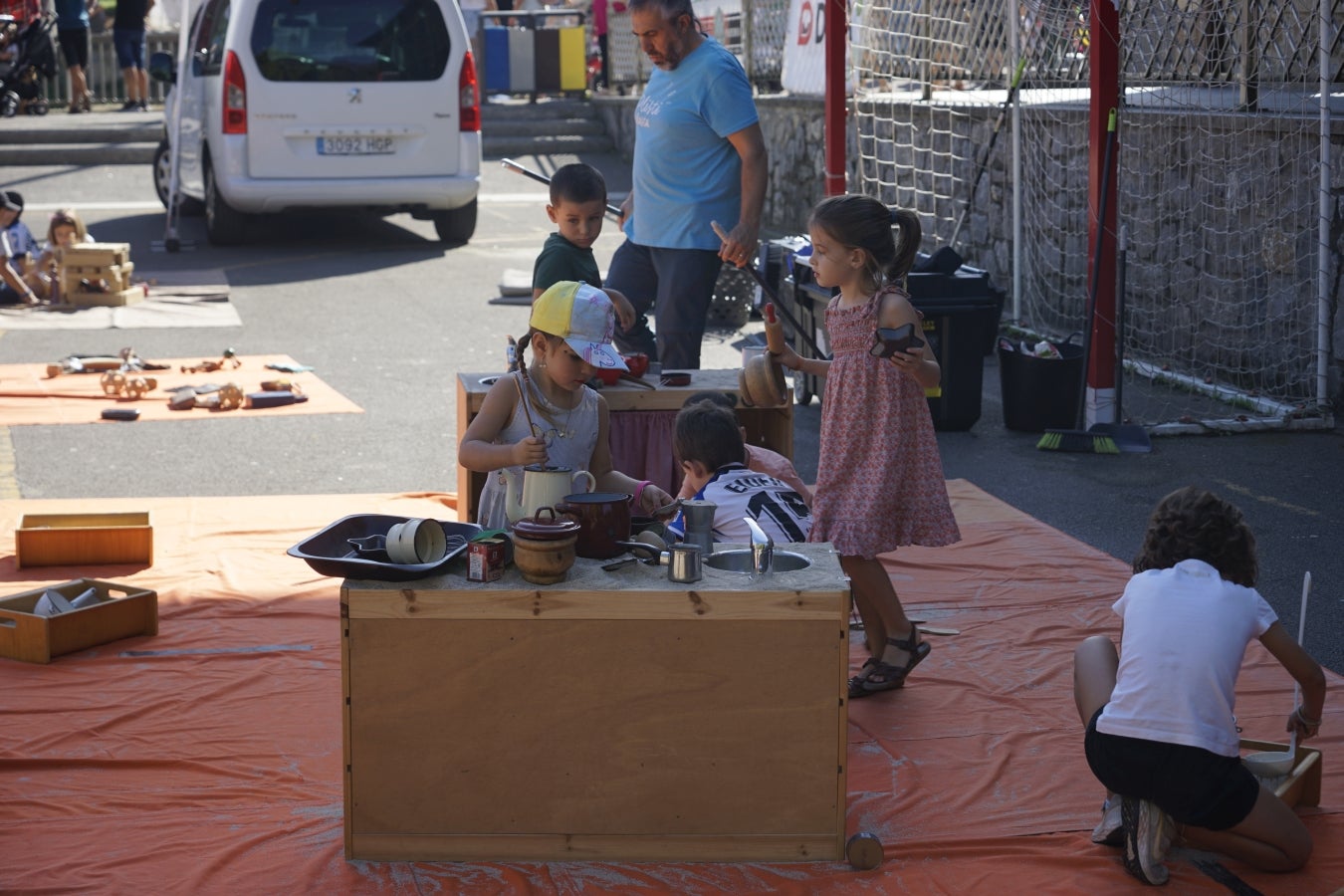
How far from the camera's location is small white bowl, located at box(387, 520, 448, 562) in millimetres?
3217

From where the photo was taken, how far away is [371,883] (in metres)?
3.21

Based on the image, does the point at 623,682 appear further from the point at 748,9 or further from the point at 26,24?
the point at 26,24

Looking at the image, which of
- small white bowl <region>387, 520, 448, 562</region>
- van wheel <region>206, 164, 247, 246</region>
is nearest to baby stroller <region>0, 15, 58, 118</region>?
van wheel <region>206, 164, 247, 246</region>

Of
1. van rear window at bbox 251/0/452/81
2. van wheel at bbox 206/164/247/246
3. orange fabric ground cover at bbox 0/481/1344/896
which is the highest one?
van rear window at bbox 251/0/452/81

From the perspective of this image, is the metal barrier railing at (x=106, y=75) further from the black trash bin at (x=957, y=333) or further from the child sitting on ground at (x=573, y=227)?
the child sitting on ground at (x=573, y=227)

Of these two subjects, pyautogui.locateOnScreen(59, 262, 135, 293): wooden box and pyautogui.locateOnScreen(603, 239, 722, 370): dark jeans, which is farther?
pyautogui.locateOnScreen(59, 262, 135, 293): wooden box

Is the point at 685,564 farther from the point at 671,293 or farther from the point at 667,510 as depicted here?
the point at 671,293

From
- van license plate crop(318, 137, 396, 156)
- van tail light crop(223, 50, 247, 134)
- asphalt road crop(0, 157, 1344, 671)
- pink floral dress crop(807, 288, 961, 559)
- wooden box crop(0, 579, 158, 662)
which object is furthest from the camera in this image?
van license plate crop(318, 137, 396, 156)

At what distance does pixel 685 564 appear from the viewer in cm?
320

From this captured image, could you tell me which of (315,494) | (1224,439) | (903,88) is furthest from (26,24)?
(1224,439)

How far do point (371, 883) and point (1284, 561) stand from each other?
3.67m

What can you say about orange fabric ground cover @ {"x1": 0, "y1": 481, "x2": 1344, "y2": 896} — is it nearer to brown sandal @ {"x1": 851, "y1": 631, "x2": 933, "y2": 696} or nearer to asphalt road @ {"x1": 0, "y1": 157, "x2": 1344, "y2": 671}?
brown sandal @ {"x1": 851, "y1": 631, "x2": 933, "y2": 696}

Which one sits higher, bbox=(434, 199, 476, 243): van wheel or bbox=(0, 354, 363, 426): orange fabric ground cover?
bbox=(434, 199, 476, 243): van wheel

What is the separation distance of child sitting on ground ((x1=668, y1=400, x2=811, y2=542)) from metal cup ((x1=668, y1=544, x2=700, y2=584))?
97 cm
